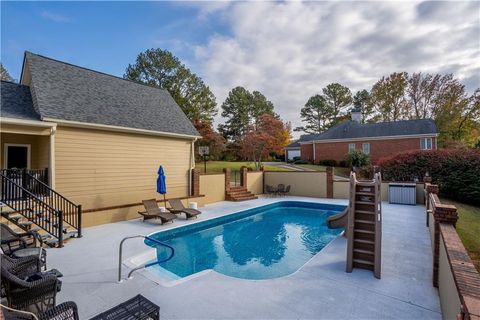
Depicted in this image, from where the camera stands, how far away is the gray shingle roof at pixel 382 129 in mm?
25683

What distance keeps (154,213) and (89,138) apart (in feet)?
13.2

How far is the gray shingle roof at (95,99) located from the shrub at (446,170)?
532 inches

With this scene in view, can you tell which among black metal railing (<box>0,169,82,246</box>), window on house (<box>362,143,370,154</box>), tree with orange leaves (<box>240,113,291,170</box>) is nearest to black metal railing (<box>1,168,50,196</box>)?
black metal railing (<box>0,169,82,246</box>)

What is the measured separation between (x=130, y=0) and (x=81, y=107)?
4.71 metres

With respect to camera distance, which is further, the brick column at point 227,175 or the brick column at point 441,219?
the brick column at point 227,175

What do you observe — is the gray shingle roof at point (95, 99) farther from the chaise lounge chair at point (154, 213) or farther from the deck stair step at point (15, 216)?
the chaise lounge chair at point (154, 213)

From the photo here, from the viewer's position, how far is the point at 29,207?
7691 millimetres

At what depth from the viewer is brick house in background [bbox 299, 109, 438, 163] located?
997 inches

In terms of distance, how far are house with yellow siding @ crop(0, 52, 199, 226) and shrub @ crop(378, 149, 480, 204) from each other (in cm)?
1378

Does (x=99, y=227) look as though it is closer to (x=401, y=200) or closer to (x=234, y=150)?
(x=401, y=200)

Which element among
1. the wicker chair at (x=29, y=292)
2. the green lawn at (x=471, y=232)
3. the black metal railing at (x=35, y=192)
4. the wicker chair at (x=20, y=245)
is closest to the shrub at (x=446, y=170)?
the green lawn at (x=471, y=232)

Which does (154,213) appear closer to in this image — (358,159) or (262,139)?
(262,139)

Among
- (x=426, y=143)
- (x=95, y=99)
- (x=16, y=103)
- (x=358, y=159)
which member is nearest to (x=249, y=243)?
(x=95, y=99)

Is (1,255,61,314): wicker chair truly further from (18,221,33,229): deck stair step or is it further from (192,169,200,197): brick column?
(192,169,200,197): brick column
